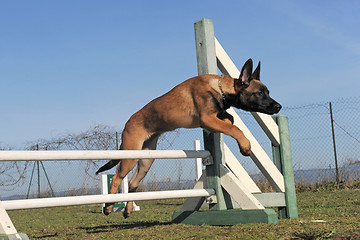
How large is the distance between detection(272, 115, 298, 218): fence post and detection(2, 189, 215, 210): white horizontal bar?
734 mm

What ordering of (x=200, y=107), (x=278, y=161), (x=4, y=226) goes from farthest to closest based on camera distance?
(x=278, y=161) → (x=200, y=107) → (x=4, y=226)

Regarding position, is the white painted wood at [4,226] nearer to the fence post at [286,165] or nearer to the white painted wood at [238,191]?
the white painted wood at [238,191]

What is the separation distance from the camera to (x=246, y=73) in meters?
3.19

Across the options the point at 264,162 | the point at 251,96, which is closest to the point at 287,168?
the point at 264,162

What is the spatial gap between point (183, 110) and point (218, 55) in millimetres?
849

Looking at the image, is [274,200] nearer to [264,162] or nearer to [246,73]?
[264,162]

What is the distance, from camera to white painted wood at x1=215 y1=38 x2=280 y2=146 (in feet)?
12.3

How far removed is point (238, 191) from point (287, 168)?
664 mm

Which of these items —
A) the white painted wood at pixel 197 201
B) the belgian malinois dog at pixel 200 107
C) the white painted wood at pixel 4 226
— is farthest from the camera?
the white painted wood at pixel 197 201

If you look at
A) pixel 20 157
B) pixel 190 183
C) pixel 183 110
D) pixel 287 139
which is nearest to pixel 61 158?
pixel 20 157

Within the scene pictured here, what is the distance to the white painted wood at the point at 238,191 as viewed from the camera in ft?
10.8

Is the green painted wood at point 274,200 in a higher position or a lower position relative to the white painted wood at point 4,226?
lower

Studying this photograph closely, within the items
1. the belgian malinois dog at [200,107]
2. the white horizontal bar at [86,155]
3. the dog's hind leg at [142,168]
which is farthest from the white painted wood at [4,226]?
the dog's hind leg at [142,168]

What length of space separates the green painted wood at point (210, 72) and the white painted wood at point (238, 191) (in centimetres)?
6
